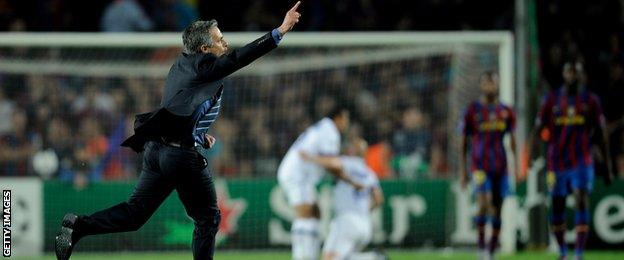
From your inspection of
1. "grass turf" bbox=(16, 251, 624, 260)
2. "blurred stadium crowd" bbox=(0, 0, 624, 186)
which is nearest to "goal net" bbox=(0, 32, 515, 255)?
"blurred stadium crowd" bbox=(0, 0, 624, 186)

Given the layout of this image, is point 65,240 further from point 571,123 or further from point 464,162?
point 571,123

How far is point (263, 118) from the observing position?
18.0 meters

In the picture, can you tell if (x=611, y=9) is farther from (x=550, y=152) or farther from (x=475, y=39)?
(x=550, y=152)

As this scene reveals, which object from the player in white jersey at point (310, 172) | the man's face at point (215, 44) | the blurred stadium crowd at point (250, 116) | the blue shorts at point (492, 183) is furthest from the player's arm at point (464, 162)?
the man's face at point (215, 44)

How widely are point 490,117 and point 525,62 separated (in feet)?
10.4

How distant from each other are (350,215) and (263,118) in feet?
17.3

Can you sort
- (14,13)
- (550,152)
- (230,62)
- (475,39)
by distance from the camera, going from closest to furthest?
(230,62), (550,152), (475,39), (14,13)

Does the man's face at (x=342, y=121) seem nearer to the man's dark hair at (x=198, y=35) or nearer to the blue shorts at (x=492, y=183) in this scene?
the blue shorts at (x=492, y=183)

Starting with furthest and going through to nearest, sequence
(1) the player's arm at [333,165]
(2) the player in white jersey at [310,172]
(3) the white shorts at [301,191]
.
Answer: (3) the white shorts at [301,191]
(2) the player in white jersey at [310,172]
(1) the player's arm at [333,165]

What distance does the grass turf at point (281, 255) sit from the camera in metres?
15.8

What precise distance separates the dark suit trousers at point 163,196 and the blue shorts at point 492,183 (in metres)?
5.35

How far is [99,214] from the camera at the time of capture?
9.27 meters

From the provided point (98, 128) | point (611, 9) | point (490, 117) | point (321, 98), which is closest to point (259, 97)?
point (321, 98)

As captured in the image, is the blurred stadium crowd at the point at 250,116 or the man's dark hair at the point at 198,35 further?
the blurred stadium crowd at the point at 250,116
